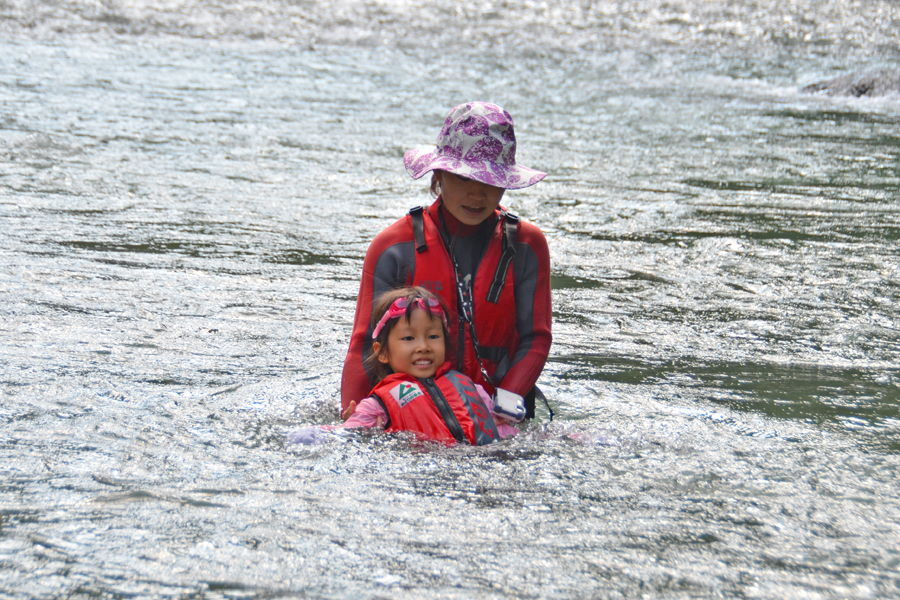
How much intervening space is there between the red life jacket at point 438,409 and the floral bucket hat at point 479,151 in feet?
2.85

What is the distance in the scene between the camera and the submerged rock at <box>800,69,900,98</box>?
16.0 m

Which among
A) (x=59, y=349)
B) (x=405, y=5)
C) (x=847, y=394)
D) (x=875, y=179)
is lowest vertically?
(x=59, y=349)

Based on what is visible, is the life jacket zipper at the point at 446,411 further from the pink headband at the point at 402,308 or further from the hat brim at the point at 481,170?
the hat brim at the point at 481,170

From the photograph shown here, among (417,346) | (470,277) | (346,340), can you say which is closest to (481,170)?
(470,277)

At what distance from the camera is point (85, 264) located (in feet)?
22.2

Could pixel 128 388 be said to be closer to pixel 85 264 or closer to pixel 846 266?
pixel 85 264

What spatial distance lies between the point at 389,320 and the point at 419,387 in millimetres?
309

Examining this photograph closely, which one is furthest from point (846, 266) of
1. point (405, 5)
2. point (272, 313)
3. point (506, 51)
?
point (405, 5)

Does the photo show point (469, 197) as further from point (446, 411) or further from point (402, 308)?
point (446, 411)

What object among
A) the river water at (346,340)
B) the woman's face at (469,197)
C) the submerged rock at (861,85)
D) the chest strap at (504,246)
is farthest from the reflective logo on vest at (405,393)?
the submerged rock at (861,85)

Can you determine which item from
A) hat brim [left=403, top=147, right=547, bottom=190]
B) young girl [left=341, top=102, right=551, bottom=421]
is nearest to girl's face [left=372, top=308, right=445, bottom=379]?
young girl [left=341, top=102, right=551, bottom=421]

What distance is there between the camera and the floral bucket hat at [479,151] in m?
3.94

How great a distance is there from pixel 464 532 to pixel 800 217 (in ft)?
21.0

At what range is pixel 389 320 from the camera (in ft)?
13.4
